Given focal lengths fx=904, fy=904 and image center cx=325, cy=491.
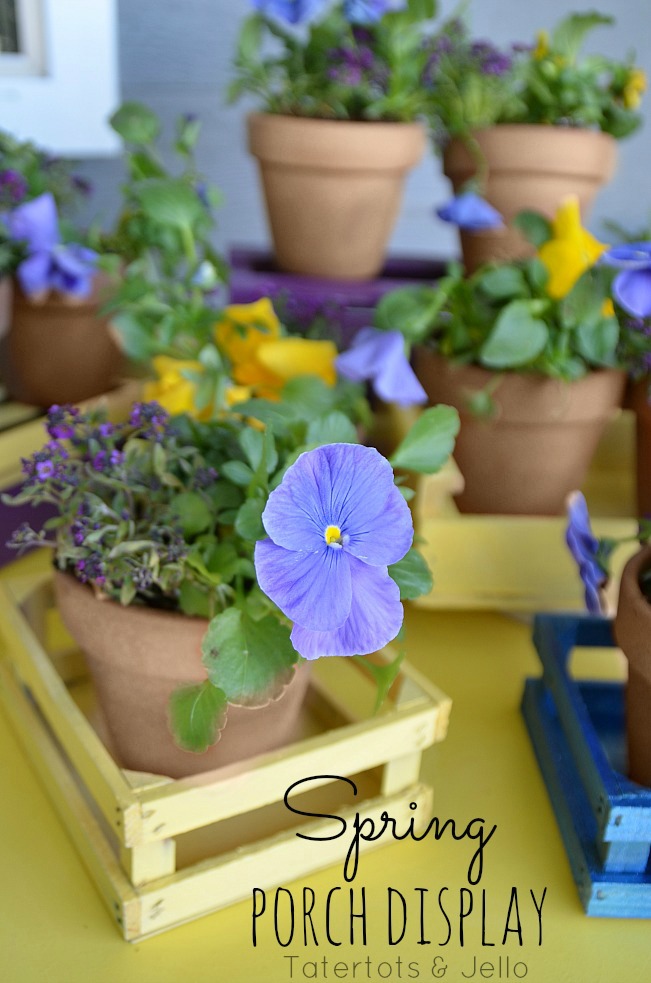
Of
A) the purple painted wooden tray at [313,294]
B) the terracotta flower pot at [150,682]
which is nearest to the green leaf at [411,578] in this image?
the terracotta flower pot at [150,682]

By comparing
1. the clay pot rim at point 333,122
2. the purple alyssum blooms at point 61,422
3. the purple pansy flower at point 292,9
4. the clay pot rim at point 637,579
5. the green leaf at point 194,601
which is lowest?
the clay pot rim at point 637,579

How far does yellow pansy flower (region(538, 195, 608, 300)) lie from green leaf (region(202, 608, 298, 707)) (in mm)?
433

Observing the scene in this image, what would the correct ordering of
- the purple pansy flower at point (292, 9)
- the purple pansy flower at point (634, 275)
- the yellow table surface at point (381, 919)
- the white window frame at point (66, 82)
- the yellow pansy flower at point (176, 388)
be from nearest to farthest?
1. the yellow table surface at point (381, 919)
2. the purple pansy flower at point (634, 275)
3. the yellow pansy flower at point (176, 388)
4. the purple pansy flower at point (292, 9)
5. the white window frame at point (66, 82)

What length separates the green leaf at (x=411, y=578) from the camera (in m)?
0.49

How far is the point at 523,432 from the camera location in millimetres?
812

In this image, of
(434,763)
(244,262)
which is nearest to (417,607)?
(434,763)

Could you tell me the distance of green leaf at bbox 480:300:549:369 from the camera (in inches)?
29.3

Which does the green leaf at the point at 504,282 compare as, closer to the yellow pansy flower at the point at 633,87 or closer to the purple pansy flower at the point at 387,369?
the purple pansy flower at the point at 387,369

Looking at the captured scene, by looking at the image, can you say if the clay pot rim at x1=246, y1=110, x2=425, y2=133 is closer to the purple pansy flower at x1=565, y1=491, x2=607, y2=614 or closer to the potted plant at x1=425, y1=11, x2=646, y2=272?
the potted plant at x1=425, y1=11, x2=646, y2=272

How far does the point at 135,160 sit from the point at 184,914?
0.64 metres

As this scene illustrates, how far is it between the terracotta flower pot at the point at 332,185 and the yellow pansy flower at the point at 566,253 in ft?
0.74

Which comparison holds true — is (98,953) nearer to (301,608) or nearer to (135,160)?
(301,608)

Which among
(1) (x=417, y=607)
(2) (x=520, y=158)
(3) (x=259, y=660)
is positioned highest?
(2) (x=520, y=158)

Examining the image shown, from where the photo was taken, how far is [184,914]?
53 centimetres
